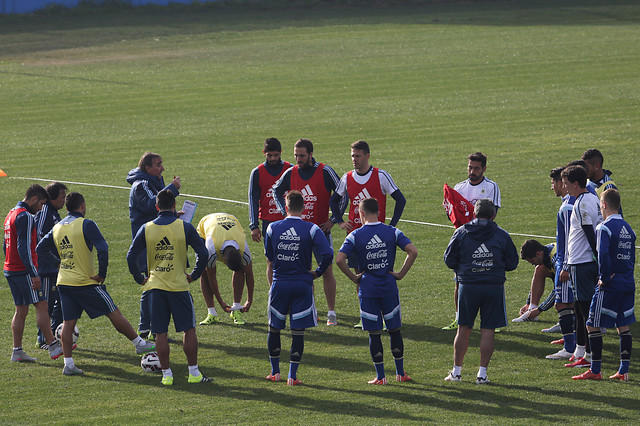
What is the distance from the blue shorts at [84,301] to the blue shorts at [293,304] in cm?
187

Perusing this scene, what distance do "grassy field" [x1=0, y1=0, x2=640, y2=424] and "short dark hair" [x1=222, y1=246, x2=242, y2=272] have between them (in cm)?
92

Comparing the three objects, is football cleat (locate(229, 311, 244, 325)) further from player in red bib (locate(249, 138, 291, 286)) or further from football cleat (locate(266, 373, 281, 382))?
football cleat (locate(266, 373, 281, 382))

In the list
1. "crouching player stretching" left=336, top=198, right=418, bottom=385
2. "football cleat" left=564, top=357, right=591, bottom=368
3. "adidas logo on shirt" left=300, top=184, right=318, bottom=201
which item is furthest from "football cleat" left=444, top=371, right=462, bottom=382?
"adidas logo on shirt" left=300, top=184, right=318, bottom=201

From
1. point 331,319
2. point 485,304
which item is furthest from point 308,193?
point 485,304

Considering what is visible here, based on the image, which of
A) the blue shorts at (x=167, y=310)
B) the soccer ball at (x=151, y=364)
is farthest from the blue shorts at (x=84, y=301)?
the blue shorts at (x=167, y=310)

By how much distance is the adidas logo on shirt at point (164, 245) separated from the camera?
28.3ft

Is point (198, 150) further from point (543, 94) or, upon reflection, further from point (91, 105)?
point (543, 94)

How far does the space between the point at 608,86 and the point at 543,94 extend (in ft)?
8.10

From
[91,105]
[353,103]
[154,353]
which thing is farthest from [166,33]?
[154,353]

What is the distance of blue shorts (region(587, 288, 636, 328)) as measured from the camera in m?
8.55

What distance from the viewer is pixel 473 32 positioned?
127ft

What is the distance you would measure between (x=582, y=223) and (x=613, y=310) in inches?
37.5

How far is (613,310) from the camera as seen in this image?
855 cm

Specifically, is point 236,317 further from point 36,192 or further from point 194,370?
point 36,192
